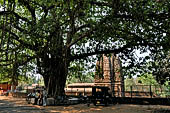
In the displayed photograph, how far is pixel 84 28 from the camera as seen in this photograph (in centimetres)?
1305

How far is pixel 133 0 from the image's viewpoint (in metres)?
7.66

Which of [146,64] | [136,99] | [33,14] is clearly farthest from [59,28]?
[136,99]

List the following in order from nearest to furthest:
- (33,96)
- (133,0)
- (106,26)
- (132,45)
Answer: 1. (133,0)
2. (106,26)
3. (132,45)
4. (33,96)

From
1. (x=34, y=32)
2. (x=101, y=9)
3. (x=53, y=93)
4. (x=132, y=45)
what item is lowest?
(x=53, y=93)

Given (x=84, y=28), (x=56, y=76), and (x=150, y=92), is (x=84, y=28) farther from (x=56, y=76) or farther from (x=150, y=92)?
(x=150, y=92)

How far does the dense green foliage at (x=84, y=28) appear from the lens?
786 centimetres

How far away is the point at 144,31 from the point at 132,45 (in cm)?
125

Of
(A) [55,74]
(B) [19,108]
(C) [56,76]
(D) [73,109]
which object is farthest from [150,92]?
(B) [19,108]

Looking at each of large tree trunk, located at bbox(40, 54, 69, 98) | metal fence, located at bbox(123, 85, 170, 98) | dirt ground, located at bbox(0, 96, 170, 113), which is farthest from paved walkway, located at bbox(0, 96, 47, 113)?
metal fence, located at bbox(123, 85, 170, 98)

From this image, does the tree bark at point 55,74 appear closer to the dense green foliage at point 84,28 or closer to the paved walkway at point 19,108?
the dense green foliage at point 84,28

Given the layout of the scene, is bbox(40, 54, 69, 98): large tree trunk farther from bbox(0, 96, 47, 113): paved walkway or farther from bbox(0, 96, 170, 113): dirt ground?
bbox(0, 96, 47, 113): paved walkway

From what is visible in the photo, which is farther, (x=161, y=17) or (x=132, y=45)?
(x=132, y=45)

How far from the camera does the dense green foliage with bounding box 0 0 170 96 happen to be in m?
→ 7.86

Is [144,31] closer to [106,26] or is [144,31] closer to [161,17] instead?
[161,17]
